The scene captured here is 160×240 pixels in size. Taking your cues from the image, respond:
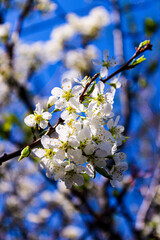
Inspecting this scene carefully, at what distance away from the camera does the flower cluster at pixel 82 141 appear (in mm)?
1065

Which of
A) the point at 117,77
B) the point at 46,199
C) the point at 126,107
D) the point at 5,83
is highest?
the point at 5,83

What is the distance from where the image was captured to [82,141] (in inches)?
42.3

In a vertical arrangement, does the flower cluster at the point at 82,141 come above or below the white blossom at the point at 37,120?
below

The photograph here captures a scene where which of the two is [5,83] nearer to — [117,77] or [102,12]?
[102,12]

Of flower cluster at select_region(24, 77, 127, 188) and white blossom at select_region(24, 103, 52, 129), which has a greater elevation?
white blossom at select_region(24, 103, 52, 129)

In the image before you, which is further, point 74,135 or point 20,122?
point 20,122

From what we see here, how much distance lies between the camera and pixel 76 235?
19.7ft

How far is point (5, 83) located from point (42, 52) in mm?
1557

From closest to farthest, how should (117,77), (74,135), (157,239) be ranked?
(74,135) → (117,77) → (157,239)

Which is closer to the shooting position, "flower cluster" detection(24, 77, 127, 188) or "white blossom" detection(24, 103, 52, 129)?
"flower cluster" detection(24, 77, 127, 188)

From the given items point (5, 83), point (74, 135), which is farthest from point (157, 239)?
point (5, 83)

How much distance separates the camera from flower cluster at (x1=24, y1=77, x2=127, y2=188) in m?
1.07

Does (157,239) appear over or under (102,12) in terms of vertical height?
under

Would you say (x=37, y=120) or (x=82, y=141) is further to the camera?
(x=37, y=120)
